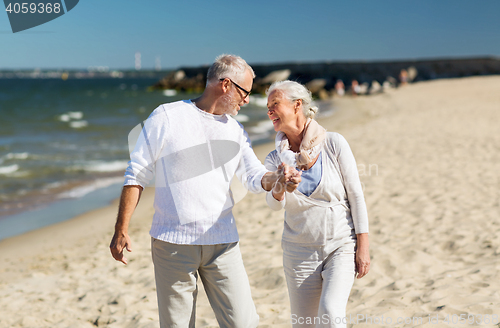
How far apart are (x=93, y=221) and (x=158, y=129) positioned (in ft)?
18.9

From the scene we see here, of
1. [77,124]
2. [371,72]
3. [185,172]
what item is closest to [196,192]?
[185,172]

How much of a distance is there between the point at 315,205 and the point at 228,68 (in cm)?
87

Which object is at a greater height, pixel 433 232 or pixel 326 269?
pixel 326 269

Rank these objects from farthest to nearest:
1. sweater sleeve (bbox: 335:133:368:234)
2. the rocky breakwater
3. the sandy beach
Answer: the rocky breakwater, the sandy beach, sweater sleeve (bbox: 335:133:368:234)

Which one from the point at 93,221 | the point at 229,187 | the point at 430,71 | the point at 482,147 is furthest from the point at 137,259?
the point at 430,71

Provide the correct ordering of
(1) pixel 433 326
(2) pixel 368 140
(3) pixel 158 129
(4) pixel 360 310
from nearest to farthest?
(3) pixel 158 129, (1) pixel 433 326, (4) pixel 360 310, (2) pixel 368 140

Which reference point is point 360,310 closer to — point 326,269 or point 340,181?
point 326,269

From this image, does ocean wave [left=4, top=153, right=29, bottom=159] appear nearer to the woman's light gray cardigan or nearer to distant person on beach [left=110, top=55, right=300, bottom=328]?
distant person on beach [left=110, top=55, right=300, bottom=328]

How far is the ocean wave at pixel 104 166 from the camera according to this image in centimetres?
1163

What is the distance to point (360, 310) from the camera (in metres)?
3.25

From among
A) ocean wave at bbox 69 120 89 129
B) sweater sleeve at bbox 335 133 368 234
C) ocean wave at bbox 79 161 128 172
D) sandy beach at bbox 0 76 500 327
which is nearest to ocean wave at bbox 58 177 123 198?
ocean wave at bbox 79 161 128 172

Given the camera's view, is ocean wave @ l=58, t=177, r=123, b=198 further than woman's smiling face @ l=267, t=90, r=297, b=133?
Yes

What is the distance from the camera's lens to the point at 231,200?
7.40 feet

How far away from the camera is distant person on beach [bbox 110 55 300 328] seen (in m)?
2.12
